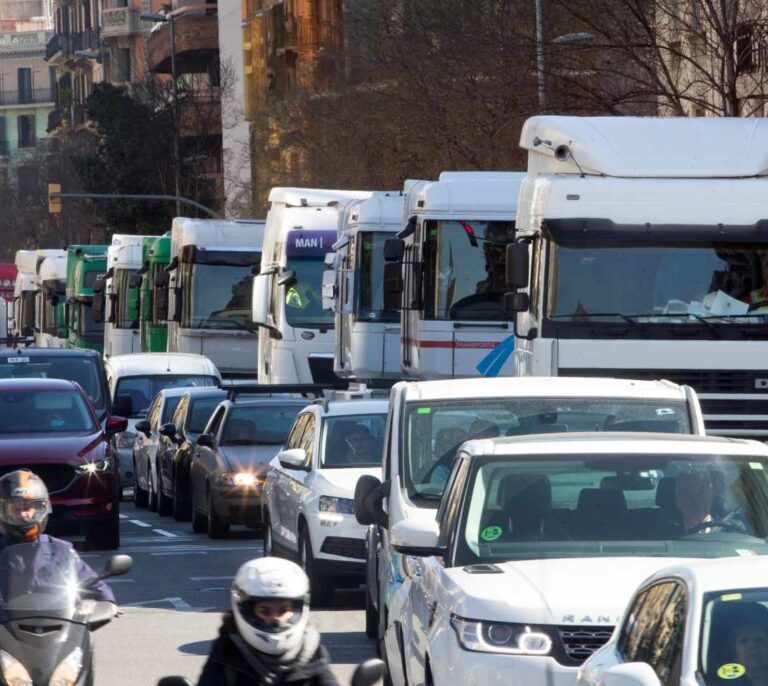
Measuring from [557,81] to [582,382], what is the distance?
68.9 ft

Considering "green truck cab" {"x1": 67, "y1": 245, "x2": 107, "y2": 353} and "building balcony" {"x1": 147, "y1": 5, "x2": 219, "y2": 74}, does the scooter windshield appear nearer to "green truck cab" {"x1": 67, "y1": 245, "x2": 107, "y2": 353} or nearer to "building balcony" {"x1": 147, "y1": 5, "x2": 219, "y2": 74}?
"green truck cab" {"x1": 67, "y1": 245, "x2": 107, "y2": 353}

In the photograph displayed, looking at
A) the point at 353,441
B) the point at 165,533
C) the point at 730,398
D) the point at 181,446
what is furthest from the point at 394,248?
the point at 730,398

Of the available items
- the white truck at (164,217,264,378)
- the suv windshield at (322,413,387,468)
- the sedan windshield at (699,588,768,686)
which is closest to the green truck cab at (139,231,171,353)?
the white truck at (164,217,264,378)

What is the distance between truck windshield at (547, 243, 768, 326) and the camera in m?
16.4

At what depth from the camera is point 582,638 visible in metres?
8.10

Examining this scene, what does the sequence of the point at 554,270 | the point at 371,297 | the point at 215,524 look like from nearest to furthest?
1. the point at 554,270
2. the point at 215,524
3. the point at 371,297

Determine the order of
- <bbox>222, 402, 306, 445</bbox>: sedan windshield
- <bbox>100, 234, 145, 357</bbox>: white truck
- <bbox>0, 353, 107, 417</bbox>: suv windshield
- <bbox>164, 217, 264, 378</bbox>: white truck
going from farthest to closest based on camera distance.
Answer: <bbox>100, 234, 145, 357</bbox>: white truck, <bbox>164, 217, 264, 378</bbox>: white truck, <bbox>0, 353, 107, 417</bbox>: suv windshield, <bbox>222, 402, 306, 445</bbox>: sedan windshield

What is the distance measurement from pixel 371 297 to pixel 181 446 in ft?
9.46

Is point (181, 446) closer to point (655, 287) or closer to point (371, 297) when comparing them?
point (371, 297)

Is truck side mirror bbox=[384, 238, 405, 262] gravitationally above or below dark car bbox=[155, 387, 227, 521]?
above

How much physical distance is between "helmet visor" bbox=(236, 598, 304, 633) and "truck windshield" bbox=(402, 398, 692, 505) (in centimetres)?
557

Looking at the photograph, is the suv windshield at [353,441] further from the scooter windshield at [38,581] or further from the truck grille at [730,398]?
the scooter windshield at [38,581]

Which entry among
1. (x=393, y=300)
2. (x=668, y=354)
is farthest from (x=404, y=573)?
(x=393, y=300)

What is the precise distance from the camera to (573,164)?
1753cm
